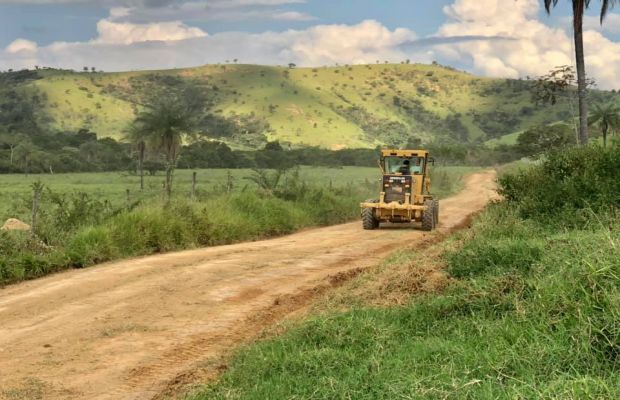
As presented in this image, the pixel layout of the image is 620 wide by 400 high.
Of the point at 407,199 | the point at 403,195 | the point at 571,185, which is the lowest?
the point at 407,199

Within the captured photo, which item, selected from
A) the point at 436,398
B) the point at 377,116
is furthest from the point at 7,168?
the point at 377,116

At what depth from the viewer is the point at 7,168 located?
7056 centimetres

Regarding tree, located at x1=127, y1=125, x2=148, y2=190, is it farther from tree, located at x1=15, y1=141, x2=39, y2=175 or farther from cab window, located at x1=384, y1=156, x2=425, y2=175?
cab window, located at x1=384, y1=156, x2=425, y2=175

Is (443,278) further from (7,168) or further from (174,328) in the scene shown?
(7,168)

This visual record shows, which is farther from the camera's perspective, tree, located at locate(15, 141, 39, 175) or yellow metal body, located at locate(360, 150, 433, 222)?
tree, located at locate(15, 141, 39, 175)

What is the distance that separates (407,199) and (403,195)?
195mm

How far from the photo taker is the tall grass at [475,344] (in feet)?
14.3

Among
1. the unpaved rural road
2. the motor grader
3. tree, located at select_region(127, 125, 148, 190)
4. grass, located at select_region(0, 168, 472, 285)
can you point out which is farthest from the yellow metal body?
tree, located at select_region(127, 125, 148, 190)

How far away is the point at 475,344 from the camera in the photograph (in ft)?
17.7

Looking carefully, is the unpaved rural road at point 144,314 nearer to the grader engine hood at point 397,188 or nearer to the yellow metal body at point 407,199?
the yellow metal body at point 407,199

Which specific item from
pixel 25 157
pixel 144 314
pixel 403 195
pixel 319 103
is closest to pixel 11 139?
pixel 25 157

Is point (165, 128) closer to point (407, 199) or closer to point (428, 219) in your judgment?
point (407, 199)

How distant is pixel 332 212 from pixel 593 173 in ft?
43.4

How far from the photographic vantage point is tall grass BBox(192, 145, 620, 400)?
4.36 m
